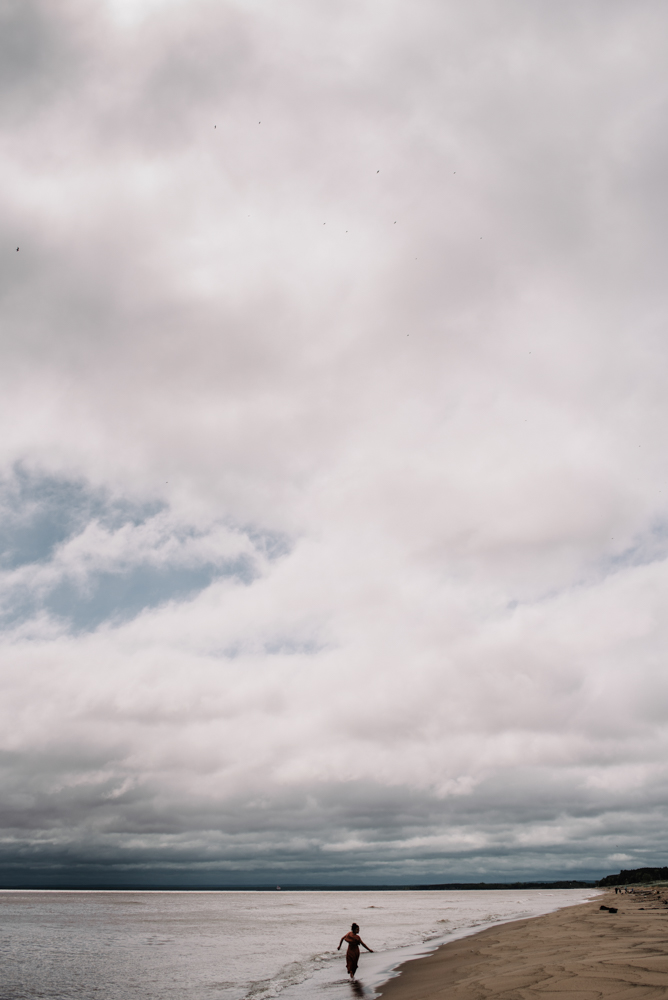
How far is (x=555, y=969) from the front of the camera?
18.4 metres

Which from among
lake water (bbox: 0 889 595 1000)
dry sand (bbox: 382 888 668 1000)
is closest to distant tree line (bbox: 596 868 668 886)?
lake water (bbox: 0 889 595 1000)

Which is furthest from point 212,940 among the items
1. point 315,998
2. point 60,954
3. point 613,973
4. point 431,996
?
point 613,973

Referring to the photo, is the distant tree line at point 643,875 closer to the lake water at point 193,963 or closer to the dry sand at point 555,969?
the lake water at point 193,963

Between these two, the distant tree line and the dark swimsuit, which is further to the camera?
the distant tree line

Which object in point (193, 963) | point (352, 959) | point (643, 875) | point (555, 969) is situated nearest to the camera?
point (555, 969)

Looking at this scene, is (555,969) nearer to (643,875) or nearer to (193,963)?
(193,963)

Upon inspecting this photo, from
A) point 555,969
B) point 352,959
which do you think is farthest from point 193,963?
point 555,969

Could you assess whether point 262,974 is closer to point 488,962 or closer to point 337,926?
point 488,962

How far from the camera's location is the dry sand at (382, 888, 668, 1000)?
14.9 metres

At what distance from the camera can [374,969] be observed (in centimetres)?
3384

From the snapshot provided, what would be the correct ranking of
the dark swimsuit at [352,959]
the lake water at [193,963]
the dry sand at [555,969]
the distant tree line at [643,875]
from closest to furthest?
the dry sand at [555,969] → the lake water at [193,963] → the dark swimsuit at [352,959] → the distant tree line at [643,875]

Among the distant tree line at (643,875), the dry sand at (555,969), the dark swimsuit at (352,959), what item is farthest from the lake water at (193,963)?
the distant tree line at (643,875)

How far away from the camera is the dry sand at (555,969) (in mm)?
14930

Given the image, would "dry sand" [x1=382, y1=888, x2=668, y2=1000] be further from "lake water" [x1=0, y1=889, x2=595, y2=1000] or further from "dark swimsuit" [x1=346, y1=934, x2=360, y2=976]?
"lake water" [x1=0, y1=889, x2=595, y2=1000]
